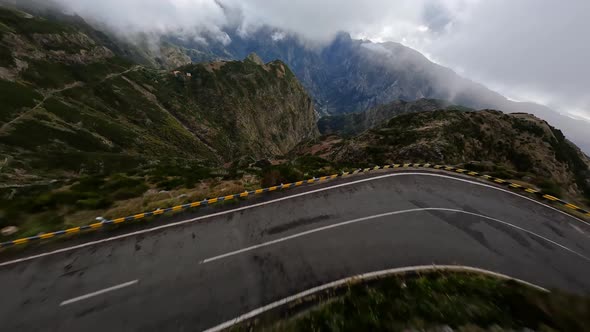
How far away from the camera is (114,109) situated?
105m

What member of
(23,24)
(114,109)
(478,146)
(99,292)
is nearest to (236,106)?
(114,109)

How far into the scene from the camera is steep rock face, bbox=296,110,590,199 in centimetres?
3884

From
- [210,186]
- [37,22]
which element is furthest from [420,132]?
[37,22]

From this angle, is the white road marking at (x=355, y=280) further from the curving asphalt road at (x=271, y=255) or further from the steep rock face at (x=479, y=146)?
the steep rock face at (x=479, y=146)

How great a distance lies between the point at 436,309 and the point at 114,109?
13585 centimetres

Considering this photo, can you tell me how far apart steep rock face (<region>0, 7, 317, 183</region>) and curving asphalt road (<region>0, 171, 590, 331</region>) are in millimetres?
52372

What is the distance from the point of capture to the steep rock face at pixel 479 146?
3884 cm

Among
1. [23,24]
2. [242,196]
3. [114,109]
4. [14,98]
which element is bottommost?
[242,196]

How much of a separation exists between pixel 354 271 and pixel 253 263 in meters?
4.38

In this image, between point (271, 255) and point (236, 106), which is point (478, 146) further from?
point (236, 106)

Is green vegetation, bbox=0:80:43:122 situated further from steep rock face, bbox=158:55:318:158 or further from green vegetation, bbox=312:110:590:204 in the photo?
green vegetation, bbox=312:110:590:204

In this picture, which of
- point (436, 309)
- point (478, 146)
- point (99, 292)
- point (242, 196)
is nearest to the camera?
point (436, 309)

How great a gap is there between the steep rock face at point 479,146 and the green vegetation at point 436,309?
3078 cm

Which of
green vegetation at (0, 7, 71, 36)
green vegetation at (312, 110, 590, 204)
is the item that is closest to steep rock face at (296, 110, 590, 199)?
green vegetation at (312, 110, 590, 204)
